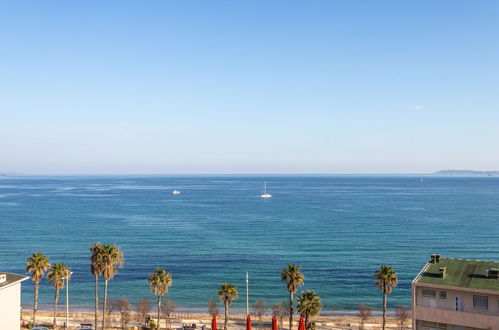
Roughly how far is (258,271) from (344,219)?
247 feet

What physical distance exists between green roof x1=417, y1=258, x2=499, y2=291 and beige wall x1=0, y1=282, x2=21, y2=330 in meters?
35.7

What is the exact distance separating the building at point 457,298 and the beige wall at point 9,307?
115 feet

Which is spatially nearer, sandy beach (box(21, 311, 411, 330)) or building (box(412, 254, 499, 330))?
building (box(412, 254, 499, 330))

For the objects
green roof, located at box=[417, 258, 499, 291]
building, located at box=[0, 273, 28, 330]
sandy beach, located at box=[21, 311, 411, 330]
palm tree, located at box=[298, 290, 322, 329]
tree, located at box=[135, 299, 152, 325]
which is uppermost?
green roof, located at box=[417, 258, 499, 291]

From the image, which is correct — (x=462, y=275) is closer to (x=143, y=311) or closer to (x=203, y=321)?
(x=203, y=321)

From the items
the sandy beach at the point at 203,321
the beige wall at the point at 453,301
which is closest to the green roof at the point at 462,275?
the beige wall at the point at 453,301

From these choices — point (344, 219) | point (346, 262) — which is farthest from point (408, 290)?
point (344, 219)

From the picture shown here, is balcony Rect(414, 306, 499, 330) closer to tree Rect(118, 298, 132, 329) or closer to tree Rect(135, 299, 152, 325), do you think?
tree Rect(118, 298, 132, 329)

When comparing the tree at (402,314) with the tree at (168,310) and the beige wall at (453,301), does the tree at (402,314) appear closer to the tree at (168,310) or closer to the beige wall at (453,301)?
the beige wall at (453,301)

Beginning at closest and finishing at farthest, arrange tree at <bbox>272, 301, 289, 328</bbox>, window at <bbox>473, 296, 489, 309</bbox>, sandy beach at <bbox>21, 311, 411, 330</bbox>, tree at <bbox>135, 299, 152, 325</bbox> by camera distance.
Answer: window at <bbox>473, 296, 489, 309</bbox>
sandy beach at <bbox>21, 311, 411, 330</bbox>
tree at <bbox>135, 299, 152, 325</bbox>
tree at <bbox>272, 301, 289, 328</bbox>

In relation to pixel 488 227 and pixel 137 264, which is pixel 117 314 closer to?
pixel 137 264

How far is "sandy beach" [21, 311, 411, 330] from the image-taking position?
5516 cm

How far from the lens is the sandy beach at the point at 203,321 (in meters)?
55.2

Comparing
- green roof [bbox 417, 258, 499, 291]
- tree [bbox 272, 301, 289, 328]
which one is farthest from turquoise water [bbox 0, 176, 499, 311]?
green roof [bbox 417, 258, 499, 291]
